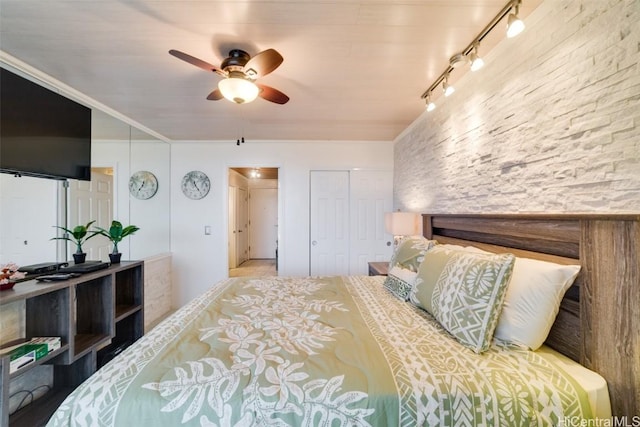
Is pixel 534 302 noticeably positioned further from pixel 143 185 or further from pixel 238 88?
pixel 143 185

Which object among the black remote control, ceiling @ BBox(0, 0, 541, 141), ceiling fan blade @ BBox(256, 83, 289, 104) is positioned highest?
ceiling @ BBox(0, 0, 541, 141)

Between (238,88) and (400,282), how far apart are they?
1776 mm

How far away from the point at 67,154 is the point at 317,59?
212 cm

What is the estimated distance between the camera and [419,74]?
1.95 metres

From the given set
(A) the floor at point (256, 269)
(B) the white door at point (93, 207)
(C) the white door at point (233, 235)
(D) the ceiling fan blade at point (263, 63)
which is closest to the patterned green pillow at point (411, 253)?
(D) the ceiling fan blade at point (263, 63)

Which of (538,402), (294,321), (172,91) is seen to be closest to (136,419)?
(294,321)

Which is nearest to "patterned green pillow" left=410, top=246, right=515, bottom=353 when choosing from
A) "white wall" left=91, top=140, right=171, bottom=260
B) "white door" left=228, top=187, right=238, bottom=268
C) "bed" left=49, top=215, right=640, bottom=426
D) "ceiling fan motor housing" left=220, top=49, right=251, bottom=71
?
"bed" left=49, top=215, right=640, bottom=426

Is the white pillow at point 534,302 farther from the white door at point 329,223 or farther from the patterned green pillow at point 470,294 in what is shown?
the white door at point 329,223

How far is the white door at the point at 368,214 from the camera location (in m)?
3.72

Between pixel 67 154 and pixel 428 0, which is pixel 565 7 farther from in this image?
pixel 67 154

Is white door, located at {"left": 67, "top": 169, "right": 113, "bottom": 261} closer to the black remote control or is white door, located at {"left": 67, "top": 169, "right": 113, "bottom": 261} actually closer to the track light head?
the black remote control

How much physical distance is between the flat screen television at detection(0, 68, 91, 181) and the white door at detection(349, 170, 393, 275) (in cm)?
300

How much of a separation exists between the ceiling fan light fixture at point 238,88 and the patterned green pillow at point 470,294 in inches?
64.5

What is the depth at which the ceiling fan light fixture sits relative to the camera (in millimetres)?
1615
